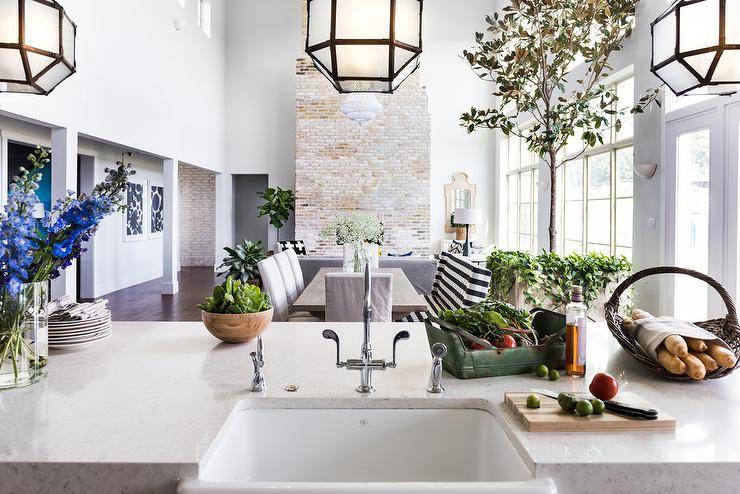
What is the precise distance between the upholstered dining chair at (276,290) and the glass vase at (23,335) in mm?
1877

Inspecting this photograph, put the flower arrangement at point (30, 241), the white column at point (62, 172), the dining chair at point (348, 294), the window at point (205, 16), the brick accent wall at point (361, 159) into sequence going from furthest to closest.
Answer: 1. the brick accent wall at point (361, 159)
2. the window at point (205, 16)
3. the white column at point (62, 172)
4. the dining chair at point (348, 294)
5. the flower arrangement at point (30, 241)

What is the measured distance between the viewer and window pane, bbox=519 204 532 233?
30.2ft

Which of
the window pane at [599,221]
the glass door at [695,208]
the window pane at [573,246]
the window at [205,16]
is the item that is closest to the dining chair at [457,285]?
the glass door at [695,208]

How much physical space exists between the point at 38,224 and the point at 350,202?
8.26 meters

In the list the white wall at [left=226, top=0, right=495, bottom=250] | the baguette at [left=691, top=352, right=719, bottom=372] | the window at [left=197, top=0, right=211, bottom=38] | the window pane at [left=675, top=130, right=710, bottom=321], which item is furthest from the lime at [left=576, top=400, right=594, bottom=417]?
the window at [left=197, top=0, right=211, bottom=38]

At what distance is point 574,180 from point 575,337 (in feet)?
21.5

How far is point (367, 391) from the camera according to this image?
1.15m

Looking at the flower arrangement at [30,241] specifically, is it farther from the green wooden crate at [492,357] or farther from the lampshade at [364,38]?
the green wooden crate at [492,357]

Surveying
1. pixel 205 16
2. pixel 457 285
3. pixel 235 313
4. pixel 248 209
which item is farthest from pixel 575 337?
pixel 248 209

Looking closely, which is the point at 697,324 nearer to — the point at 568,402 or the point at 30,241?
the point at 568,402

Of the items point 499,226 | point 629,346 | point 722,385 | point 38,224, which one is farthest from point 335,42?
point 499,226

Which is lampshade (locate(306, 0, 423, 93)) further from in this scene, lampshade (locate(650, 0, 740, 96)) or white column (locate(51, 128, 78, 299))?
white column (locate(51, 128, 78, 299))

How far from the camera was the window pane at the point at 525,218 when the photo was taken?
921 cm

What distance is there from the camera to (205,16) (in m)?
9.36
